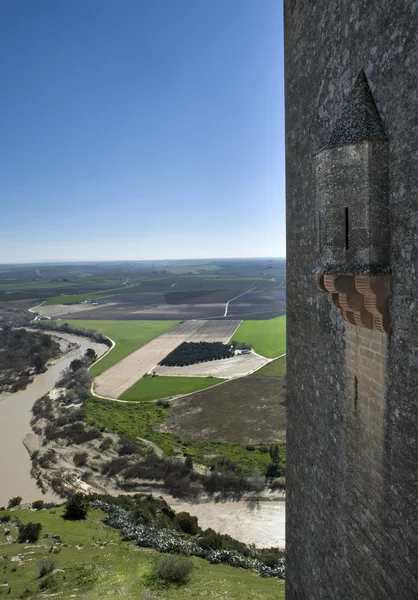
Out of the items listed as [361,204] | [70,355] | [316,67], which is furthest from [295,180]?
[70,355]

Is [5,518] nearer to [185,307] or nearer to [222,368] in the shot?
[222,368]

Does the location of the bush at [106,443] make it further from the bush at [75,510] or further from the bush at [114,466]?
the bush at [75,510]

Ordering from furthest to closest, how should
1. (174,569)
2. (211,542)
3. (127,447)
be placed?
(127,447) → (211,542) → (174,569)

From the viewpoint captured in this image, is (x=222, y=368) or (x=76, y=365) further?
(x=76, y=365)

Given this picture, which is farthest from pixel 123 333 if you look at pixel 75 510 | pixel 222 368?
pixel 75 510

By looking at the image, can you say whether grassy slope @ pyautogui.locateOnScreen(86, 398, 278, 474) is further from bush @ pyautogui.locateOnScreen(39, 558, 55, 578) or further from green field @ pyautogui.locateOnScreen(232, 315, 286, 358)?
green field @ pyautogui.locateOnScreen(232, 315, 286, 358)

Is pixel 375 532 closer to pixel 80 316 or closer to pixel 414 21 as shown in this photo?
pixel 414 21

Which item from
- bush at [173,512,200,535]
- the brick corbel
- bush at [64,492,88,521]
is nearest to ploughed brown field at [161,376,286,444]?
bush at [173,512,200,535]
